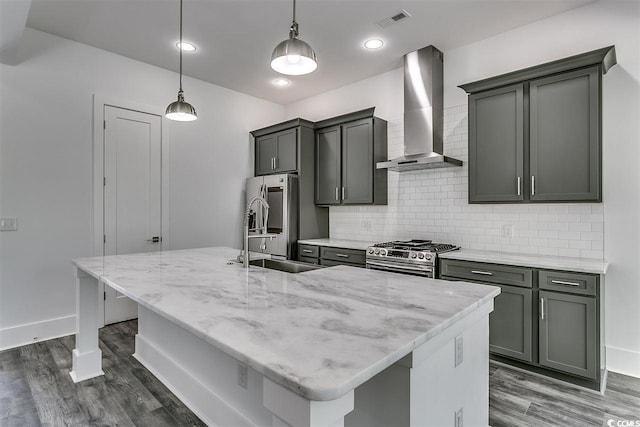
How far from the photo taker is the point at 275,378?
2.72 feet

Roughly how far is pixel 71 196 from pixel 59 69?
1.28 m

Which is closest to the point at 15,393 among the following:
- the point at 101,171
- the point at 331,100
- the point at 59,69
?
the point at 101,171

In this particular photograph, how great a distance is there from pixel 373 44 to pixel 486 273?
2520mm

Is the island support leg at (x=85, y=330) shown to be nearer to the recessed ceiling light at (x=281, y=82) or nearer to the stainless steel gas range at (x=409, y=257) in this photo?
the stainless steel gas range at (x=409, y=257)

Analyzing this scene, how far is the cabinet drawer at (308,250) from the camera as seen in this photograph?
169 inches

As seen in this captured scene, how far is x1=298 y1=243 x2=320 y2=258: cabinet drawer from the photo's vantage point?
4.30 m

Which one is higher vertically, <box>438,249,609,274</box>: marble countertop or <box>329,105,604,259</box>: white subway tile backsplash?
<box>329,105,604,259</box>: white subway tile backsplash

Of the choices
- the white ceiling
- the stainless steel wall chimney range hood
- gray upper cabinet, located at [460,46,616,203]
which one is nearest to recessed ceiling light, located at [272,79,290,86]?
the white ceiling

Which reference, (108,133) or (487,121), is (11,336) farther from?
(487,121)

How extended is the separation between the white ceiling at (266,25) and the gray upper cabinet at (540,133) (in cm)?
64

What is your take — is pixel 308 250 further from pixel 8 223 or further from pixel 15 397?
pixel 8 223

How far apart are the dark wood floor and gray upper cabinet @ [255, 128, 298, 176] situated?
2868mm

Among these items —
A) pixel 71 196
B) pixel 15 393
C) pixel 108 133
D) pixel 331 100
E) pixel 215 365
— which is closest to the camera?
pixel 215 365

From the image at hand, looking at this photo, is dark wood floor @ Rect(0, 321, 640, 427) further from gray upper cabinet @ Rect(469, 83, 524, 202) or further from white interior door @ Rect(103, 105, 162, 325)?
gray upper cabinet @ Rect(469, 83, 524, 202)
